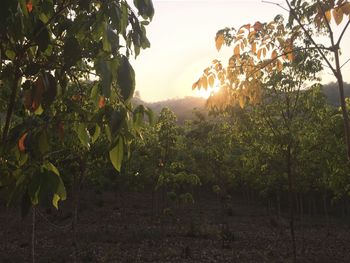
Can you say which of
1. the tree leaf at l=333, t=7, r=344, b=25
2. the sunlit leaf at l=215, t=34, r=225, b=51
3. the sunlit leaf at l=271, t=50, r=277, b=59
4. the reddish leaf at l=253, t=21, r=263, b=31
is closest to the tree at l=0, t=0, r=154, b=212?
the sunlit leaf at l=215, t=34, r=225, b=51

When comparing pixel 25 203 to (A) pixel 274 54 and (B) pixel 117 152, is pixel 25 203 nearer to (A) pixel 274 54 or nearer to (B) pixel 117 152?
(B) pixel 117 152

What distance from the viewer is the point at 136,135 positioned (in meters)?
1.93

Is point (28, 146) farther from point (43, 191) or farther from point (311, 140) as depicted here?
point (311, 140)

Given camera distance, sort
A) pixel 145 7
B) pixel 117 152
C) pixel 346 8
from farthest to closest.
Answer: pixel 346 8, pixel 145 7, pixel 117 152

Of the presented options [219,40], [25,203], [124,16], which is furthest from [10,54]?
[219,40]

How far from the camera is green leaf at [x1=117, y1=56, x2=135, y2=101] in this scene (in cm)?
145

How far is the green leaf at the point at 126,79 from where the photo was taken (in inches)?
57.2

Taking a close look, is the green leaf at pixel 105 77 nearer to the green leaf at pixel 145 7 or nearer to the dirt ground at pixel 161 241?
the green leaf at pixel 145 7

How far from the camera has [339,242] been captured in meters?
23.5

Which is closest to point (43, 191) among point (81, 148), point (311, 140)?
point (81, 148)

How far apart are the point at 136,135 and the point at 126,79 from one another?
507 millimetres

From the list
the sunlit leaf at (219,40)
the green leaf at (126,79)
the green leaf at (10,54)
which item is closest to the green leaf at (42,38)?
the green leaf at (10,54)

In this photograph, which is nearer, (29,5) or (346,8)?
(29,5)

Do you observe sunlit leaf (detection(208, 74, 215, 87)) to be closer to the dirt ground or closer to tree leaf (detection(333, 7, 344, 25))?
tree leaf (detection(333, 7, 344, 25))
